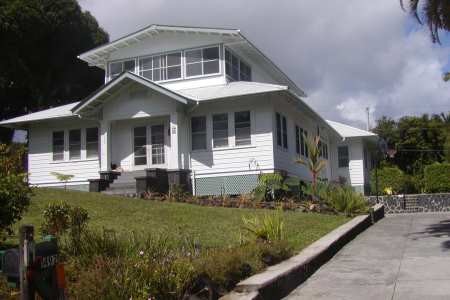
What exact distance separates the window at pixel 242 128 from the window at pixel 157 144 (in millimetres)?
3294

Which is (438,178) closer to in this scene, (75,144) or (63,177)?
(75,144)

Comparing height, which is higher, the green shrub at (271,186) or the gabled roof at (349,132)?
the gabled roof at (349,132)

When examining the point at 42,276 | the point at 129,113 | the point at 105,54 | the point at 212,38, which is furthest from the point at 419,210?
the point at 42,276

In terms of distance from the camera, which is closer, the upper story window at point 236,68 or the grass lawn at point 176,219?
the grass lawn at point 176,219

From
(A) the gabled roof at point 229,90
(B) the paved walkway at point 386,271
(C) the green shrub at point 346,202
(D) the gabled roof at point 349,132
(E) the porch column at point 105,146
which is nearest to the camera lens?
(B) the paved walkway at point 386,271

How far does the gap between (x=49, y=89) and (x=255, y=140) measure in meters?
Answer: 22.4

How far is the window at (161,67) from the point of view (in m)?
25.9

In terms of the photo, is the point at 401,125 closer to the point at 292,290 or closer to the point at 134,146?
the point at 134,146

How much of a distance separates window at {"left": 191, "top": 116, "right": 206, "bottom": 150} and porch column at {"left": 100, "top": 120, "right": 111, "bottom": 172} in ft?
→ 11.4

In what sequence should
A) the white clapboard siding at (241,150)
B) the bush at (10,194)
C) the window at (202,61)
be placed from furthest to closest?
the window at (202,61)
the white clapboard siding at (241,150)
the bush at (10,194)

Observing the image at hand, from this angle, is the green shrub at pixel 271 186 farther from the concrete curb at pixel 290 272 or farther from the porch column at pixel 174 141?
the concrete curb at pixel 290 272

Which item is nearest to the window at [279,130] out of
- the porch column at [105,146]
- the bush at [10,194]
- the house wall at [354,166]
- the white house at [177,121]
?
the white house at [177,121]

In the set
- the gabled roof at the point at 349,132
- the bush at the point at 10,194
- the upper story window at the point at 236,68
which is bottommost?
the bush at the point at 10,194

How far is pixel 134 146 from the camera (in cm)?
2470
